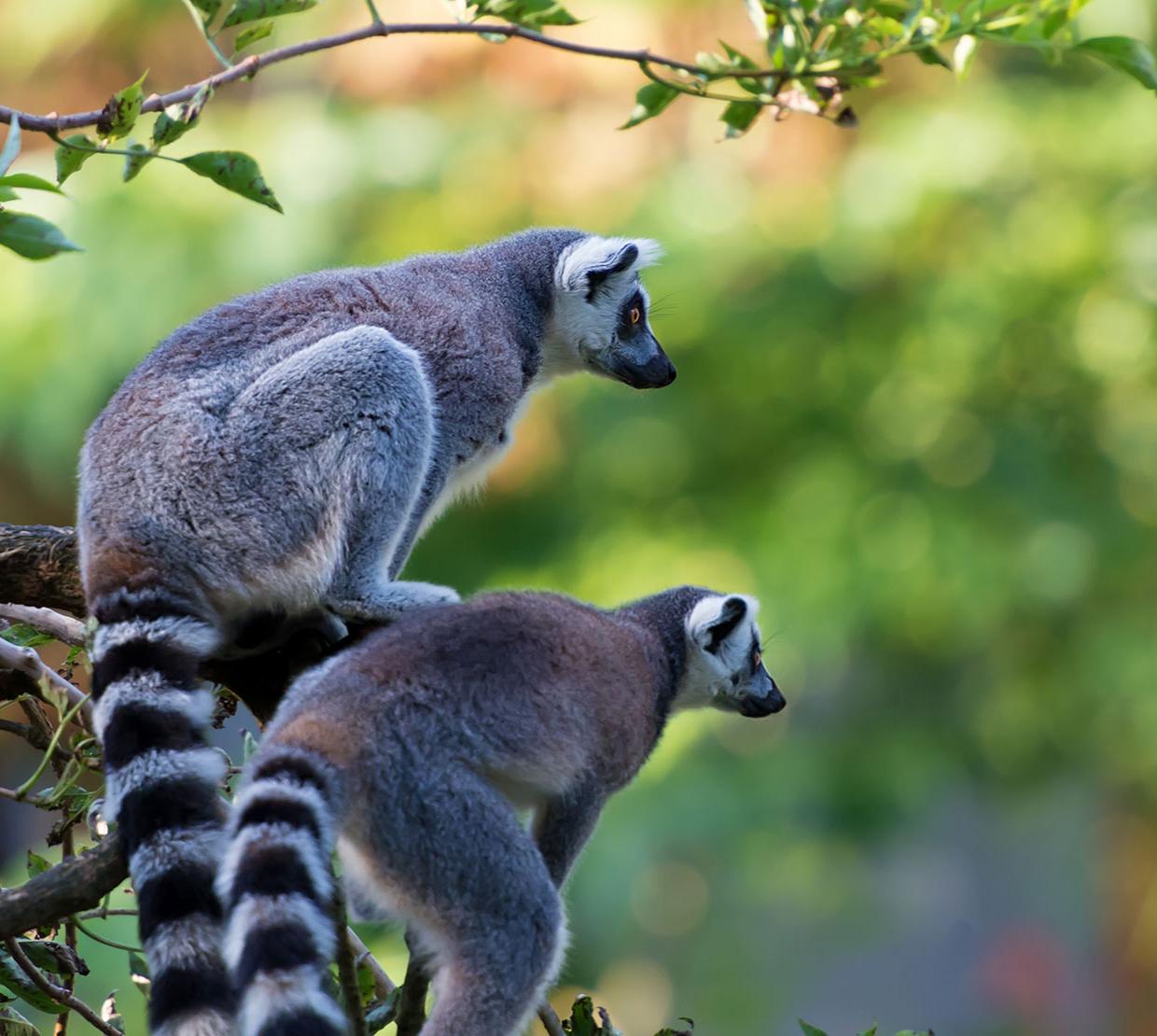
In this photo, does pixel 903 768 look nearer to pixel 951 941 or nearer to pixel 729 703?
pixel 951 941

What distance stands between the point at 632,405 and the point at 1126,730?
3.61 metres

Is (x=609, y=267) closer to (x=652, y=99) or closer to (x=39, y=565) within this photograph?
(x=652, y=99)

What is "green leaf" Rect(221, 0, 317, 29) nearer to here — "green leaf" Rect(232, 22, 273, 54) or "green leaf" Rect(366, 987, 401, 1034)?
"green leaf" Rect(232, 22, 273, 54)

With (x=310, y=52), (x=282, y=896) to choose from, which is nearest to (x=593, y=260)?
(x=310, y=52)

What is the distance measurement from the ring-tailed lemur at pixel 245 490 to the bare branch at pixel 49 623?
0.12 m

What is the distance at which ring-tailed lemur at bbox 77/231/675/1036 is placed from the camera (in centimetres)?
241

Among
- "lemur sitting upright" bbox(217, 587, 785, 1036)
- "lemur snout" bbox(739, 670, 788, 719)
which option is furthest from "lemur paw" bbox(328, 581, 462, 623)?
"lemur snout" bbox(739, 670, 788, 719)

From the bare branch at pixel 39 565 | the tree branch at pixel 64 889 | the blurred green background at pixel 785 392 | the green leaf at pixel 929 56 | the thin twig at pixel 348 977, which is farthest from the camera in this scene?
the blurred green background at pixel 785 392

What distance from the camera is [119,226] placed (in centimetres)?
887

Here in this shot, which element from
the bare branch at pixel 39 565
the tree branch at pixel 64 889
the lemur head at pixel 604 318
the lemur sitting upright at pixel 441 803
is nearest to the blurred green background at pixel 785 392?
the lemur head at pixel 604 318

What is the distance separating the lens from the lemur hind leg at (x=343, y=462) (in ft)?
10.6

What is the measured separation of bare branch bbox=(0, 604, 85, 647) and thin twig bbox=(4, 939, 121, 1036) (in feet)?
2.06

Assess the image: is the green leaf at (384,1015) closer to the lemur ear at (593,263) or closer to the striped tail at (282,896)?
the striped tail at (282,896)

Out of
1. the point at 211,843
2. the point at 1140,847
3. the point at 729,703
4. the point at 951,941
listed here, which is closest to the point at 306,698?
the point at 211,843
